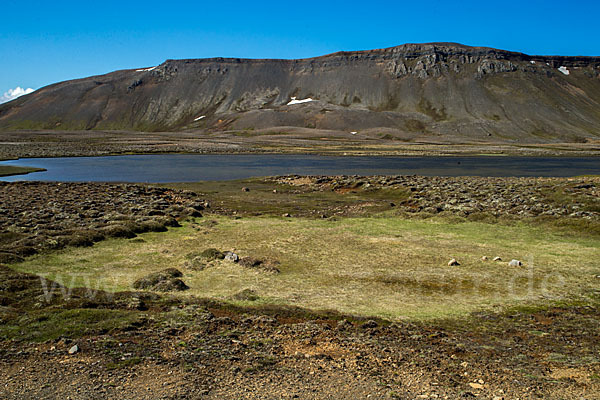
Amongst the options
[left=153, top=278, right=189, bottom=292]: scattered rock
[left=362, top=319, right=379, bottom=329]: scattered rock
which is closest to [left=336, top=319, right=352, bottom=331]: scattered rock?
[left=362, top=319, right=379, bottom=329]: scattered rock

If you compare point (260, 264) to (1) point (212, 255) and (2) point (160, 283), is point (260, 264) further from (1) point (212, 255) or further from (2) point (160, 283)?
(2) point (160, 283)

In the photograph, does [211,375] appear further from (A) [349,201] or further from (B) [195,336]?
(A) [349,201]

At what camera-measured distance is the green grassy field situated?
1334 cm

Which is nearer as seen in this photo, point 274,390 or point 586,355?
point 274,390

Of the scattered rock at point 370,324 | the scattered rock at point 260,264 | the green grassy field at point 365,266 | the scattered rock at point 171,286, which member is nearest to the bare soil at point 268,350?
the scattered rock at point 370,324

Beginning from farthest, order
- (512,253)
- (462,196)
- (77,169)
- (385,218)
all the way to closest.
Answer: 1. (77,169)
2. (462,196)
3. (385,218)
4. (512,253)

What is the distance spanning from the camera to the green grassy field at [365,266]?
13.3 meters

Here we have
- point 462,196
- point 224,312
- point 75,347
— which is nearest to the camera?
point 75,347

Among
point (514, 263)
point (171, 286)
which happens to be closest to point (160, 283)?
point (171, 286)

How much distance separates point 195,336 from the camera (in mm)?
10203

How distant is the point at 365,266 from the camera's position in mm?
16766

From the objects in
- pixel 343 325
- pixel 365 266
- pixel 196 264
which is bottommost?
pixel 365 266

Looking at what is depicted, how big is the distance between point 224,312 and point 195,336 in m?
1.81

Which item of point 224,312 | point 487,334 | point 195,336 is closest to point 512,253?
point 487,334
